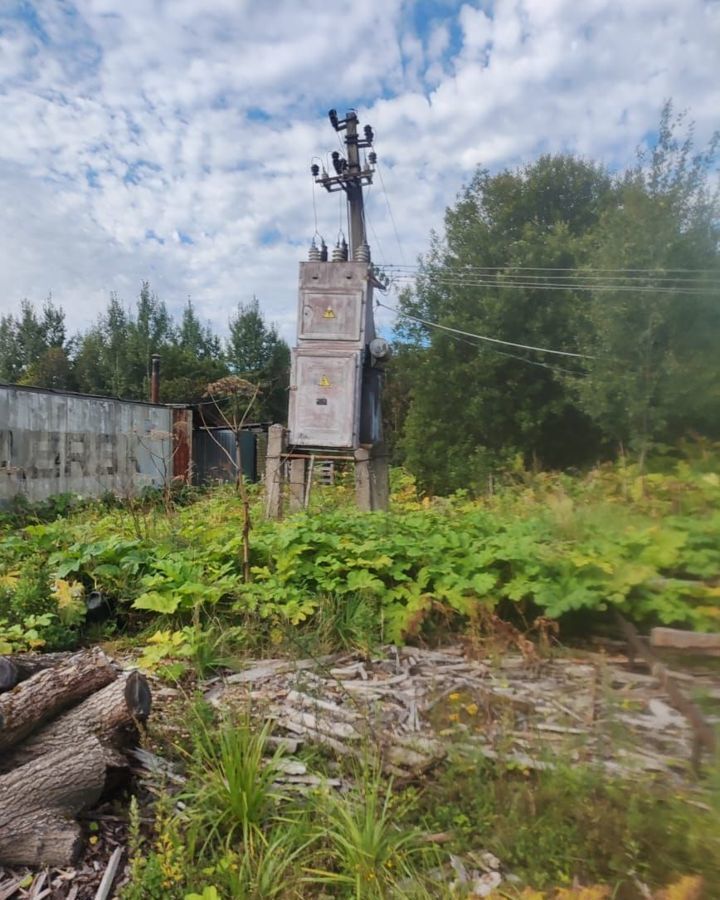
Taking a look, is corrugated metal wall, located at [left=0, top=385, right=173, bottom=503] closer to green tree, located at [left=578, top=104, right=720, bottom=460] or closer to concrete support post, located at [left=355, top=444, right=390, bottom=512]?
concrete support post, located at [left=355, top=444, right=390, bottom=512]

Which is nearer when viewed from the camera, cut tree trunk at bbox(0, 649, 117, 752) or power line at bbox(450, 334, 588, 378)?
cut tree trunk at bbox(0, 649, 117, 752)

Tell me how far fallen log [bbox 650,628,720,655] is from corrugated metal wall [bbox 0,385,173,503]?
902cm

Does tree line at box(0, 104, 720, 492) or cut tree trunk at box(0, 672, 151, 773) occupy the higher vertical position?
tree line at box(0, 104, 720, 492)

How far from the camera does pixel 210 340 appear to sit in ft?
135

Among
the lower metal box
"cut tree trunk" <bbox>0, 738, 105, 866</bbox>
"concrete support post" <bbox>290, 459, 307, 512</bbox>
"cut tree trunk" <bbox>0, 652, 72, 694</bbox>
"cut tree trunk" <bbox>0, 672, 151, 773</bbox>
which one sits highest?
the lower metal box

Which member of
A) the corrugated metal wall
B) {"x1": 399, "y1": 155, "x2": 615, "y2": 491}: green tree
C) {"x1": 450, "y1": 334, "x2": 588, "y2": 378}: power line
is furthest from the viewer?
{"x1": 399, "y1": 155, "x2": 615, "y2": 491}: green tree

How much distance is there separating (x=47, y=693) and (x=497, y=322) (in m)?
15.2

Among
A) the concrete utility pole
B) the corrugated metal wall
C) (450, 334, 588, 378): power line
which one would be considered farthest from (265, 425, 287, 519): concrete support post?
(450, 334, 588, 378): power line

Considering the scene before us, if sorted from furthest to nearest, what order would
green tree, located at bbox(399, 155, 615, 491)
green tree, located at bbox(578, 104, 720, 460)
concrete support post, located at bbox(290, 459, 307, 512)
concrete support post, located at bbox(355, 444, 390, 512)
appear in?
green tree, located at bbox(399, 155, 615, 491) → concrete support post, located at bbox(290, 459, 307, 512) → concrete support post, located at bbox(355, 444, 390, 512) → green tree, located at bbox(578, 104, 720, 460)

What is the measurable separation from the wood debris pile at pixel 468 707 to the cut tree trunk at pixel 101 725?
42 centimetres

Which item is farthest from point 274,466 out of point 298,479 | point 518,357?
point 518,357

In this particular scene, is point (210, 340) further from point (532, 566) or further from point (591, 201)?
point (532, 566)

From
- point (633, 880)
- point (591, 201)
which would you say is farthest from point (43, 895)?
point (591, 201)

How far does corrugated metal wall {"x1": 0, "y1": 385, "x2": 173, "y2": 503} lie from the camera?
38.3 feet
